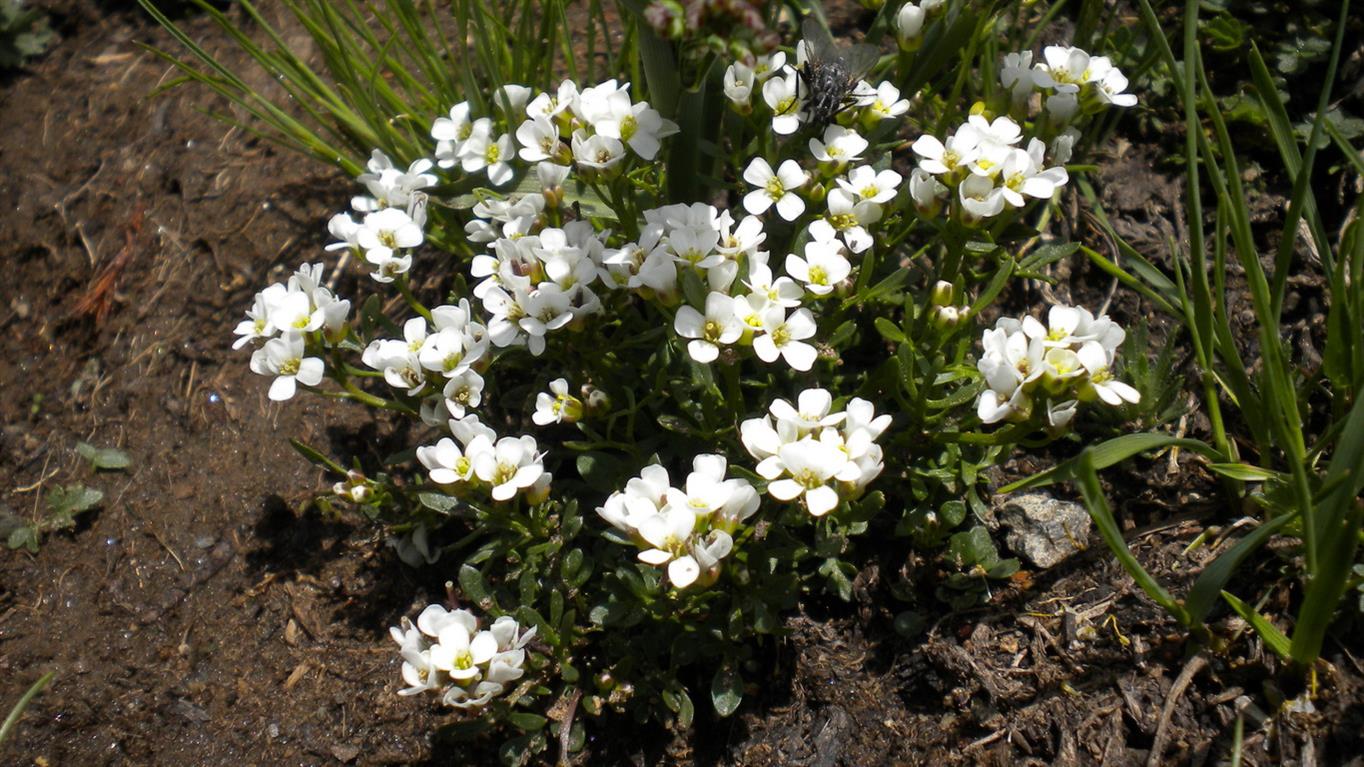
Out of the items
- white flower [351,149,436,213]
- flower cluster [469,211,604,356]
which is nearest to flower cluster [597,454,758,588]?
flower cluster [469,211,604,356]

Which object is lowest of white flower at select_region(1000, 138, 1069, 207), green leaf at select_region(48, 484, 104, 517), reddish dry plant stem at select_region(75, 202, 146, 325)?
green leaf at select_region(48, 484, 104, 517)

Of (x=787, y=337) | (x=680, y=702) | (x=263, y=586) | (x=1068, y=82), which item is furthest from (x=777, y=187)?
(x=263, y=586)

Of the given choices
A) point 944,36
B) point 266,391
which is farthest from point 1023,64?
point 266,391

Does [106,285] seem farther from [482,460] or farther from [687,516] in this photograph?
[687,516]

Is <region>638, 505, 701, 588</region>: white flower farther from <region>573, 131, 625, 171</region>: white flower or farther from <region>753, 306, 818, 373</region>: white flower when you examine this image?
<region>573, 131, 625, 171</region>: white flower

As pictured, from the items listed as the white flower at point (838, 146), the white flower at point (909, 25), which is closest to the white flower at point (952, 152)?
the white flower at point (838, 146)

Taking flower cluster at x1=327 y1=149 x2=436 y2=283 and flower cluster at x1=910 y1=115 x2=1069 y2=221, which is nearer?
flower cluster at x1=910 y1=115 x2=1069 y2=221
